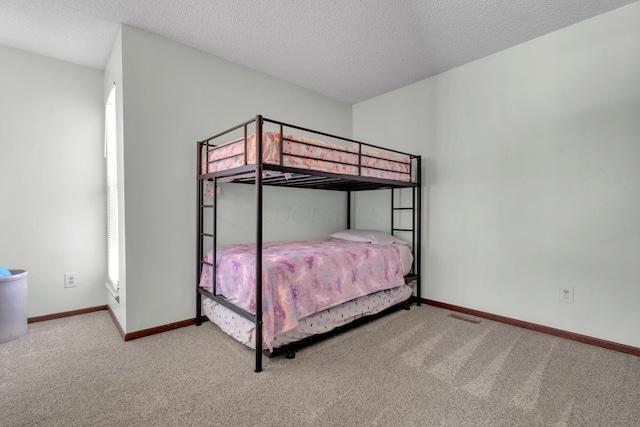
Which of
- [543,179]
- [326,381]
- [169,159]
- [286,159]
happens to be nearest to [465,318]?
[543,179]

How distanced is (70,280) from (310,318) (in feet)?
7.81

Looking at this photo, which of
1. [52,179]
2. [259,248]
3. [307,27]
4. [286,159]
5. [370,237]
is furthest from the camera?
[370,237]

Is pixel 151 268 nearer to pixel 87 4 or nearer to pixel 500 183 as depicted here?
pixel 87 4

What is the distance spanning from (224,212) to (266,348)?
1341 mm

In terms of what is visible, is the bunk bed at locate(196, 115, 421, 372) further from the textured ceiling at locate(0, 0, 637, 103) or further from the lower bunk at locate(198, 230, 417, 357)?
the textured ceiling at locate(0, 0, 637, 103)

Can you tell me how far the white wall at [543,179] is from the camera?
2.13 m

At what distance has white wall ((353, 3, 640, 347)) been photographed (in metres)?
2.13

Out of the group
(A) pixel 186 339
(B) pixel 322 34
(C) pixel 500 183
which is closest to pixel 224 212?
(A) pixel 186 339

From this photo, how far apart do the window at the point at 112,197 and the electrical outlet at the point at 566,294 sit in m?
3.65

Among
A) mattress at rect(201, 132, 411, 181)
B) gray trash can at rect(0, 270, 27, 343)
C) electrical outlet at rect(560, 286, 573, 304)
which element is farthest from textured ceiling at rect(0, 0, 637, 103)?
electrical outlet at rect(560, 286, 573, 304)

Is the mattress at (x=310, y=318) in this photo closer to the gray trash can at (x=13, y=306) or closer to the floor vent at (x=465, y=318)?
the floor vent at (x=465, y=318)

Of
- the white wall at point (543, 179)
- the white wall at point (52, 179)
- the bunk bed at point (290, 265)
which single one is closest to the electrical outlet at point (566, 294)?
the white wall at point (543, 179)

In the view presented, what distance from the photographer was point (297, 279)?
211 cm

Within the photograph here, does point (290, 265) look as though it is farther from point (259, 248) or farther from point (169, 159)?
point (169, 159)
